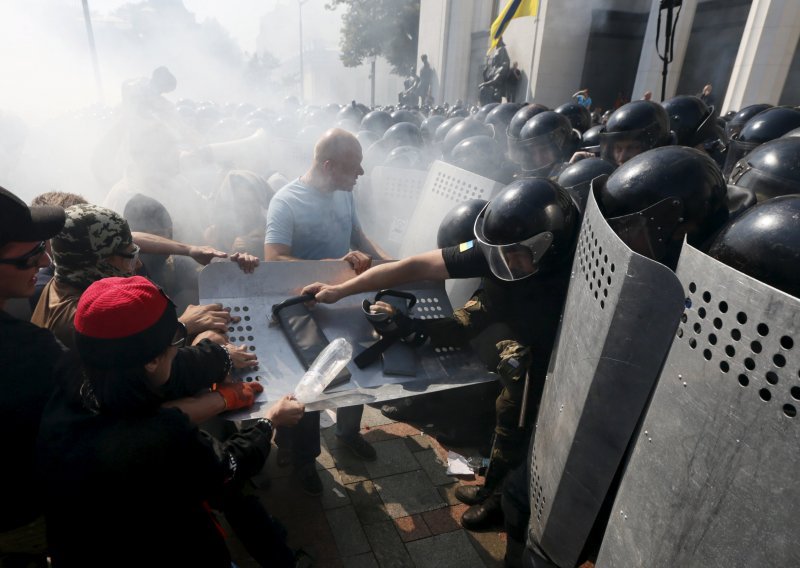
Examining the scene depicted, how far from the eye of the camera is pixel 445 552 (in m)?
2.71

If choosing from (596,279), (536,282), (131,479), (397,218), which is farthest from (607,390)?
(397,218)

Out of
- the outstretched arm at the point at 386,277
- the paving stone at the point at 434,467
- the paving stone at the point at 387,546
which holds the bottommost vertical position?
the paving stone at the point at 434,467

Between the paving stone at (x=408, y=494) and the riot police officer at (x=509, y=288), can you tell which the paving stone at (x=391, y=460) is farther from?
the riot police officer at (x=509, y=288)

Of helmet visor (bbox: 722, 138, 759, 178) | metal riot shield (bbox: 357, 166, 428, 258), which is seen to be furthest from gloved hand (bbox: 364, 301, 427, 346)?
helmet visor (bbox: 722, 138, 759, 178)

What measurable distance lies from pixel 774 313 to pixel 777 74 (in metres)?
15.3

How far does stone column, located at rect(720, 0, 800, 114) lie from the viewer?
11781 mm

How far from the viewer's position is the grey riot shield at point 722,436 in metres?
1.05

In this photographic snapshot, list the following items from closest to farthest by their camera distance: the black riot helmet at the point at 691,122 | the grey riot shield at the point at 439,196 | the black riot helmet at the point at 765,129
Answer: the grey riot shield at the point at 439,196
the black riot helmet at the point at 765,129
the black riot helmet at the point at 691,122

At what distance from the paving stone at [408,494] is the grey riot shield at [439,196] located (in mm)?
1714

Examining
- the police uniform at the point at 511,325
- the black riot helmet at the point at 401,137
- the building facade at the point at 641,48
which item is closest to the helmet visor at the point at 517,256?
the police uniform at the point at 511,325

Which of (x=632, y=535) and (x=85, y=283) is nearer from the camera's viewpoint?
(x=632, y=535)

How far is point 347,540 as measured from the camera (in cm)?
276

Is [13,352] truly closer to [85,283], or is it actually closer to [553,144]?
[85,283]

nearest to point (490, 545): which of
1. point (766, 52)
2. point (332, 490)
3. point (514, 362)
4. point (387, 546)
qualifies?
point (387, 546)
